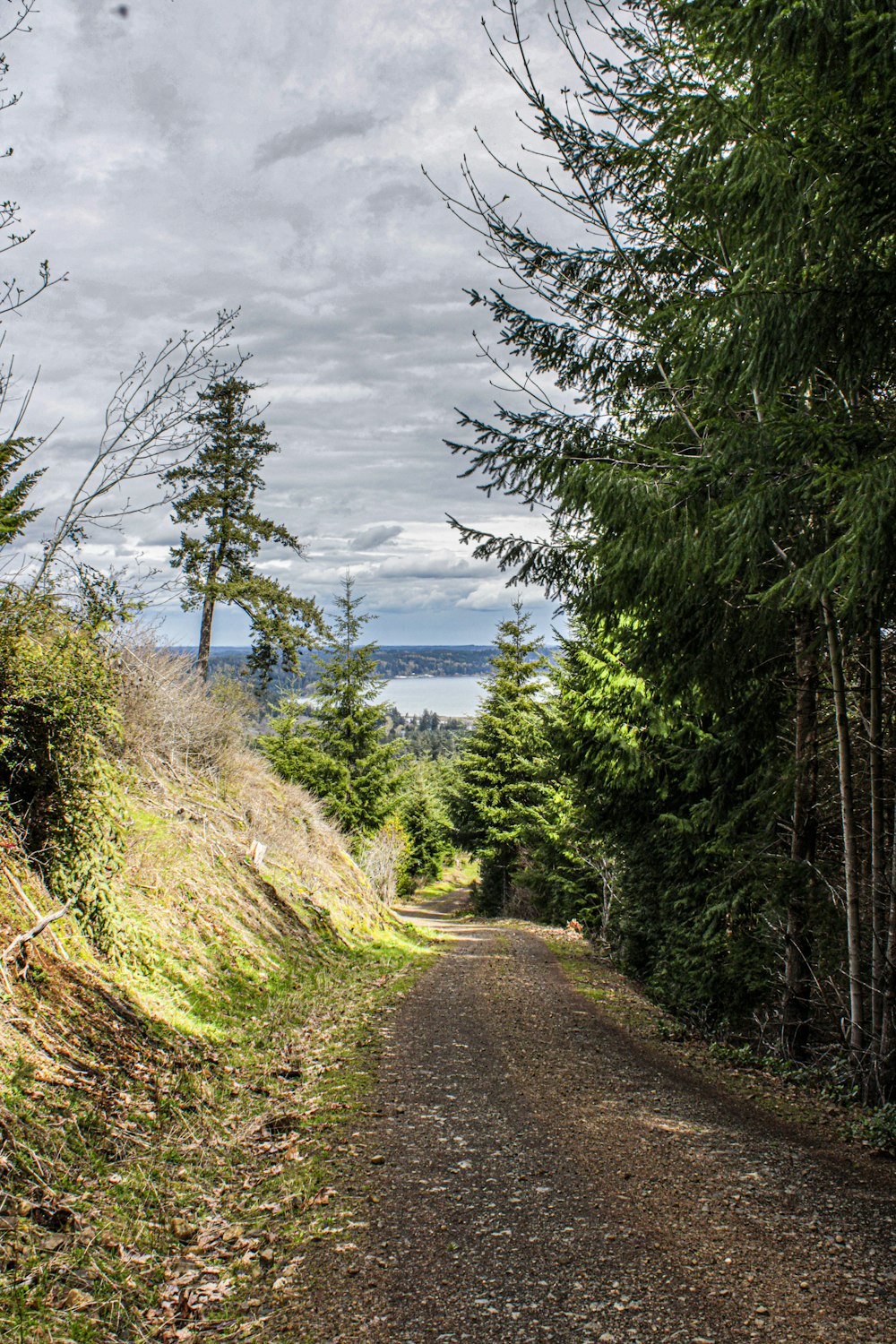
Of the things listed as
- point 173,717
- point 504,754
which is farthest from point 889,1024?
point 504,754

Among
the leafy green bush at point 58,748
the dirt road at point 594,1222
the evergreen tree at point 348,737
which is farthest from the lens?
the evergreen tree at point 348,737

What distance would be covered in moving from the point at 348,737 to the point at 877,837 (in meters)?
26.1

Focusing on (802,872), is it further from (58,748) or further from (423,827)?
(423,827)

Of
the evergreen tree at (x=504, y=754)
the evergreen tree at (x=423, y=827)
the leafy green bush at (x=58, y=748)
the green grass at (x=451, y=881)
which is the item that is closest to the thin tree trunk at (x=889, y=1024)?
the leafy green bush at (x=58, y=748)

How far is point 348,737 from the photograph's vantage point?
31750mm

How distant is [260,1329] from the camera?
133 inches

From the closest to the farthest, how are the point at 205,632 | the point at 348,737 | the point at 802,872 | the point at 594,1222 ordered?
the point at 594,1222, the point at 802,872, the point at 205,632, the point at 348,737

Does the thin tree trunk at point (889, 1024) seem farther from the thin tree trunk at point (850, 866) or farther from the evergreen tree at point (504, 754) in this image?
the evergreen tree at point (504, 754)

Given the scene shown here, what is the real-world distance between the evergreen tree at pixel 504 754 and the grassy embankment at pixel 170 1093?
19245mm

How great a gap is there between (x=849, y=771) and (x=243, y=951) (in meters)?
7.40

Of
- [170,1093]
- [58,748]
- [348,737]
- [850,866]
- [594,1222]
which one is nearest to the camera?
[594,1222]

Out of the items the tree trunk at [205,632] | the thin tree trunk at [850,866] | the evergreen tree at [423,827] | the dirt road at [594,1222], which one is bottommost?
the evergreen tree at [423,827]

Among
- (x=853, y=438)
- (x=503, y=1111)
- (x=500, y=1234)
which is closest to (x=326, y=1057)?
(x=503, y=1111)

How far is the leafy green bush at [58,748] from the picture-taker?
6.31 metres
